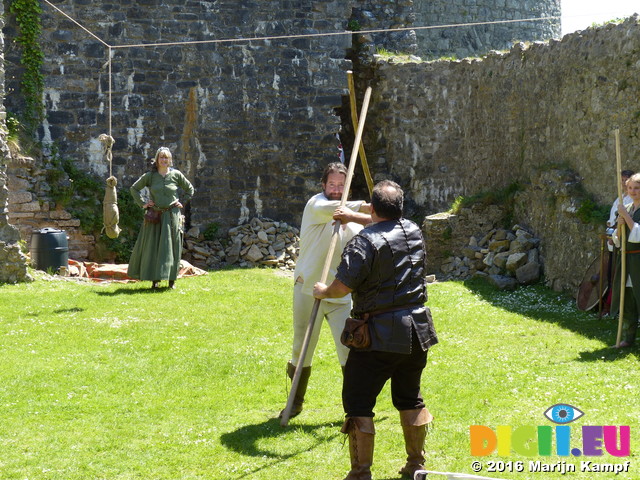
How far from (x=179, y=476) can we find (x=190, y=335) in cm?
363

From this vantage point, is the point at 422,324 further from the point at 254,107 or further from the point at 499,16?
the point at 499,16

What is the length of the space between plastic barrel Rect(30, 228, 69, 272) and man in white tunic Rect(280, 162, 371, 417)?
22.8ft

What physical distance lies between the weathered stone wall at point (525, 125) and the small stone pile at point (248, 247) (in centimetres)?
243

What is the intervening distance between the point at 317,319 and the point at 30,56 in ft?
30.5

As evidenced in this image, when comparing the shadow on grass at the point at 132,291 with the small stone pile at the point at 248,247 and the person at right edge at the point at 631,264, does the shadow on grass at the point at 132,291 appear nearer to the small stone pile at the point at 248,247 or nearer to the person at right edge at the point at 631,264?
the small stone pile at the point at 248,247

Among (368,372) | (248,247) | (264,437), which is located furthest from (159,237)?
(368,372)

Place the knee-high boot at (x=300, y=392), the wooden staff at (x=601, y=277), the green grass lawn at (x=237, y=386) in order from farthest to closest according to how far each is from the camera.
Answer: the wooden staff at (x=601, y=277), the knee-high boot at (x=300, y=392), the green grass lawn at (x=237, y=386)

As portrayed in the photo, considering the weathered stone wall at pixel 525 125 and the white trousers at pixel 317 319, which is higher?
the weathered stone wall at pixel 525 125

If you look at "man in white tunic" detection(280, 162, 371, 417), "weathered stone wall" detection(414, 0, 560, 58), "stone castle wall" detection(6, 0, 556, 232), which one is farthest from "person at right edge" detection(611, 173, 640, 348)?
"weathered stone wall" detection(414, 0, 560, 58)

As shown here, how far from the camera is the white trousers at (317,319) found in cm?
600

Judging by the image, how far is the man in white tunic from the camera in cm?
602

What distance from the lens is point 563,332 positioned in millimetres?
8711

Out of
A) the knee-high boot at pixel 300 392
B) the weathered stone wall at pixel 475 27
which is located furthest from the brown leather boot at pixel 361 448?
the weathered stone wall at pixel 475 27

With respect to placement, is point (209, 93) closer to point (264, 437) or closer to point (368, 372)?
point (264, 437)
